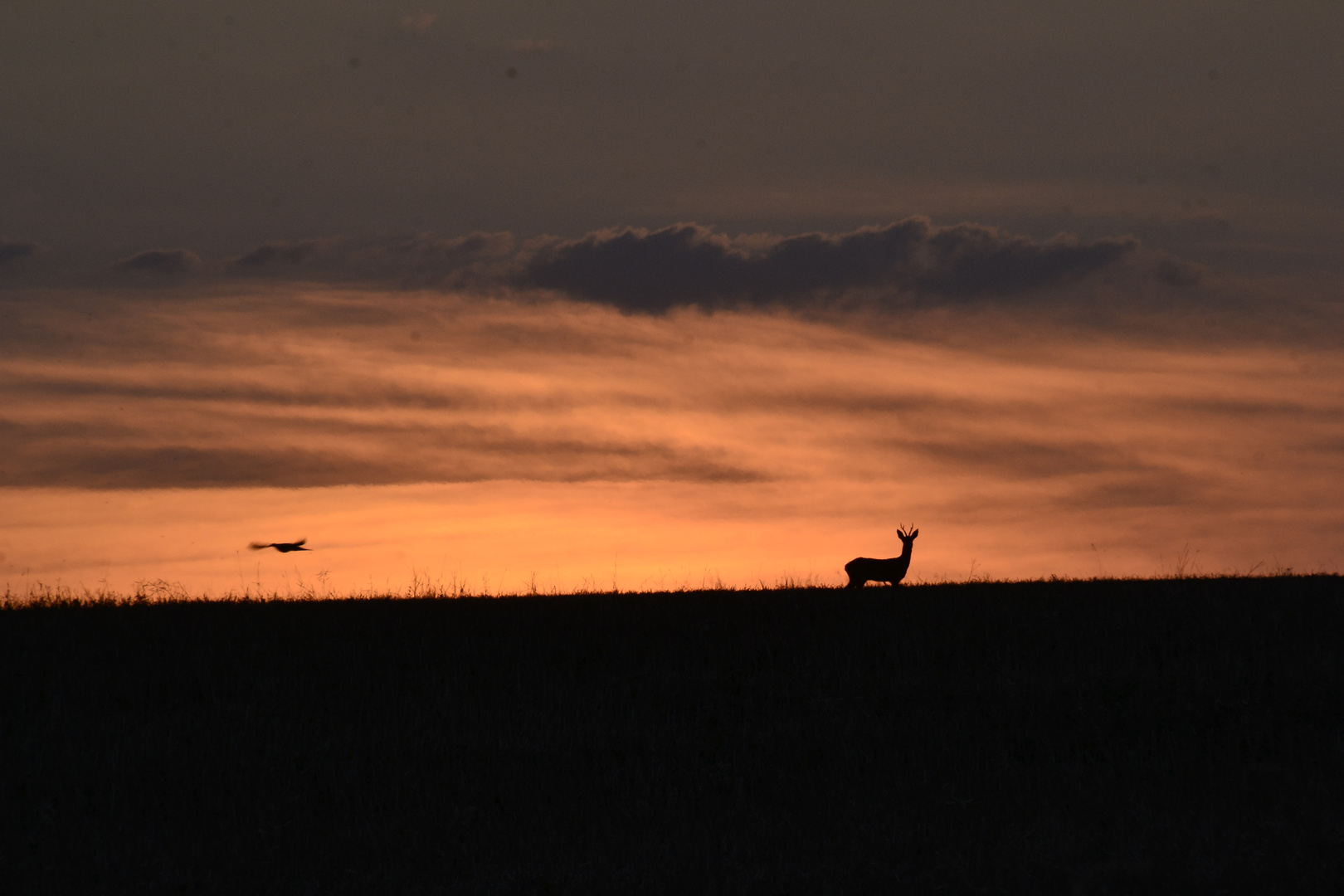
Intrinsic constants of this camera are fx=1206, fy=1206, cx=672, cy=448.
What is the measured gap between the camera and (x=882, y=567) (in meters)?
27.9

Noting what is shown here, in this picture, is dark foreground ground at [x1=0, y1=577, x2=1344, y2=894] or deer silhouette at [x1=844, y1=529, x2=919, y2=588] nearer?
dark foreground ground at [x1=0, y1=577, x2=1344, y2=894]

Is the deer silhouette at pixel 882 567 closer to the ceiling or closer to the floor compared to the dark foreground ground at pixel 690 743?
closer to the ceiling

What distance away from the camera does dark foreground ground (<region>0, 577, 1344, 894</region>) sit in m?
11.1

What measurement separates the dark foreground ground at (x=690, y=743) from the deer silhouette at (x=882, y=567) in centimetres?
117

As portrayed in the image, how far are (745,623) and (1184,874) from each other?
47.7 feet

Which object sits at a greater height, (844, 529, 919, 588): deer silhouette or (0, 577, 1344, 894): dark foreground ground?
(844, 529, 919, 588): deer silhouette

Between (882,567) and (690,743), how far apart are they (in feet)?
38.3

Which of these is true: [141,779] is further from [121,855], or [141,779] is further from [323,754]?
[121,855]

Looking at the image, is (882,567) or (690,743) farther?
(882,567)

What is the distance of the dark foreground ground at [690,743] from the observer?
11148 millimetres

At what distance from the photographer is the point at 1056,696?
19.0 m

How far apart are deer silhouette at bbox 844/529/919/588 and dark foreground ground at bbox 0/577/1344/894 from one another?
1.17 metres

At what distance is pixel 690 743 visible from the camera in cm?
1730

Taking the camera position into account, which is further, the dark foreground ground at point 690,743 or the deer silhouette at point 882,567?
the deer silhouette at point 882,567
